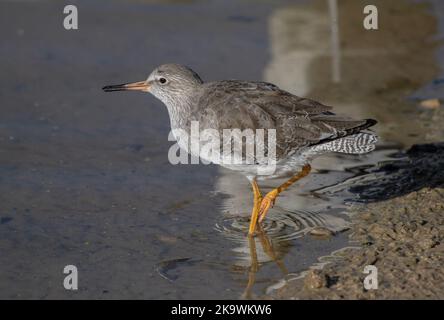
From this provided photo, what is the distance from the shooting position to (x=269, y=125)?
22.9ft

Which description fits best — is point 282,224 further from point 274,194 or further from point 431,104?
point 431,104

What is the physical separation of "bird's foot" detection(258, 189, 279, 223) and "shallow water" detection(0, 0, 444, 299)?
10 centimetres

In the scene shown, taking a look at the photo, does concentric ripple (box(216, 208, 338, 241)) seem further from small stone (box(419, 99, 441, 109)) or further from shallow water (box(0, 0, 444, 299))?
small stone (box(419, 99, 441, 109))

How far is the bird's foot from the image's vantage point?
7262 mm

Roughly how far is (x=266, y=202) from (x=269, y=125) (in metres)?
0.76

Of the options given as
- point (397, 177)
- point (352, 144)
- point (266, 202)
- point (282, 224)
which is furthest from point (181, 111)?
point (397, 177)

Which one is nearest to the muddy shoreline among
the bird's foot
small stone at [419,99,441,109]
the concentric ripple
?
the concentric ripple

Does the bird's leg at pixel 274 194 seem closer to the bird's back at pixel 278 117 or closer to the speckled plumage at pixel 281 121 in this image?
the speckled plumage at pixel 281 121

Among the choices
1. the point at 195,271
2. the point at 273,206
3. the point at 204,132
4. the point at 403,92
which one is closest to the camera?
the point at 195,271

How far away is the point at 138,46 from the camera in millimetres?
11500

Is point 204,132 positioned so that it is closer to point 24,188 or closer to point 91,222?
point 91,222

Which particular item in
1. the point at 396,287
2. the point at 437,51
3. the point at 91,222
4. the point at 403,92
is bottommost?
the point at 396,287

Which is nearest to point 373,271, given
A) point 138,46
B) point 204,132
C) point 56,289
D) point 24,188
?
point 204,132
